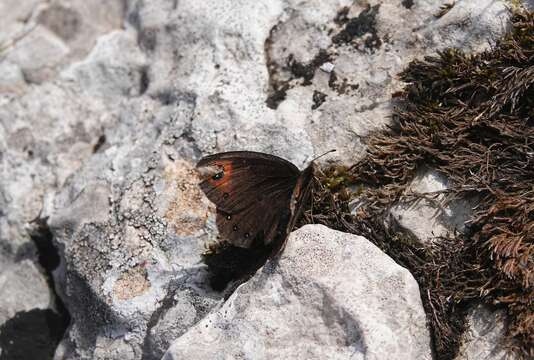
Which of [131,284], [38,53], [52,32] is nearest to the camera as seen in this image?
[131,284]

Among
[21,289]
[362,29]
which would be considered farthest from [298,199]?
[21,289]

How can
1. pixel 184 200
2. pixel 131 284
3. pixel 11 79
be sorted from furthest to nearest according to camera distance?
pixel 11 79 < pixel 184 200 < pixel 131 284

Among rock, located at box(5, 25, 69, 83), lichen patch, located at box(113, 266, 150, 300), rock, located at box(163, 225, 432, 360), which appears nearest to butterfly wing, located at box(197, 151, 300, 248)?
rock, located at box(163, 225, 432, 360)

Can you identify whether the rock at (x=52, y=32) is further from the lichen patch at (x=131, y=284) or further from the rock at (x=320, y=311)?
the rock at (x=320, y=311)

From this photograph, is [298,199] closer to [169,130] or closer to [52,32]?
[169,130]

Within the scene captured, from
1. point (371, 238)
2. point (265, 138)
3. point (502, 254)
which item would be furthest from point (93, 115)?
point (502, 254)

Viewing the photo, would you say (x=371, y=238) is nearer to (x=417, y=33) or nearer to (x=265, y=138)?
(x=265, y=138)

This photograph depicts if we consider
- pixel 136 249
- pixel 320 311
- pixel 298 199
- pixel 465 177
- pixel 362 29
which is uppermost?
pixel 362 29

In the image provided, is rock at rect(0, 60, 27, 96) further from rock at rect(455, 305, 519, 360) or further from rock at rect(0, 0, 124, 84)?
rock at rect(455, 305, 519, 360)
